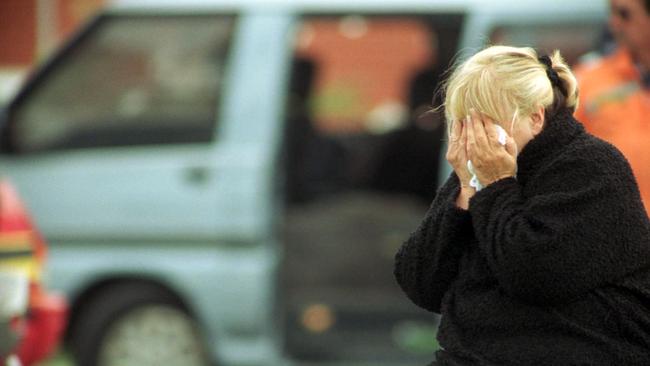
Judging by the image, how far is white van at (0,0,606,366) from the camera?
6523 millimetres

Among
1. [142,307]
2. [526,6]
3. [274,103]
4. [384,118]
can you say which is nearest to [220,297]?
[142,307]

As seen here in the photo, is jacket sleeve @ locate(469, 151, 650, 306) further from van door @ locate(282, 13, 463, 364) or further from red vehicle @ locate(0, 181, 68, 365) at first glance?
van door @ locate(282, 13, 463, 364)

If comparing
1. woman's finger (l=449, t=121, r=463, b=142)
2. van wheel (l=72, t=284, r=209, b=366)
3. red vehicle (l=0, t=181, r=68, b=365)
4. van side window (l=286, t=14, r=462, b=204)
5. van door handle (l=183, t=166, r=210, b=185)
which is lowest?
van wheel (l=72, t=284, r=209, b=366)

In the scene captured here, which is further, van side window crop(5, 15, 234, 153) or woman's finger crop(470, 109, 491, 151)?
van side window crop(5, 15, 234, 153)

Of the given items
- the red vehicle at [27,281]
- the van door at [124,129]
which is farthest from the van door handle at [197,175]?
the red vehicle at [27,281]

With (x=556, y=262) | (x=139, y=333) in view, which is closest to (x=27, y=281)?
(x=556, y=262)

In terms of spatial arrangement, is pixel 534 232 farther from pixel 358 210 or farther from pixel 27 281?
pixel 358 210

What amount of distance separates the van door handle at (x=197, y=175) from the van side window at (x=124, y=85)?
0.62 ft

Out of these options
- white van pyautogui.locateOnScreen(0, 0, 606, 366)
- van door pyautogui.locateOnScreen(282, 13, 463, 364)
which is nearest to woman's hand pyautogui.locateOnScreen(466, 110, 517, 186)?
white van pyautogui.locateOnScreen(0, 0, 606, 366)

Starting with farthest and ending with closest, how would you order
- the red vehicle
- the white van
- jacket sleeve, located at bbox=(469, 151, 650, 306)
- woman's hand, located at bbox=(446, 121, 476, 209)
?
the white van
the red vehicle
woman's hand, located at bbox=(446, 121, 476, 209)
jacket sleeve, located at bbox=(469, 151, 650, 306)

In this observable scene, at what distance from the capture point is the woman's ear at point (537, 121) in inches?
108

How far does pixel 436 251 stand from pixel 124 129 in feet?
13.5

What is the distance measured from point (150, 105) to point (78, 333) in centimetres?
102

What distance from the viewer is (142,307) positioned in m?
6.76
